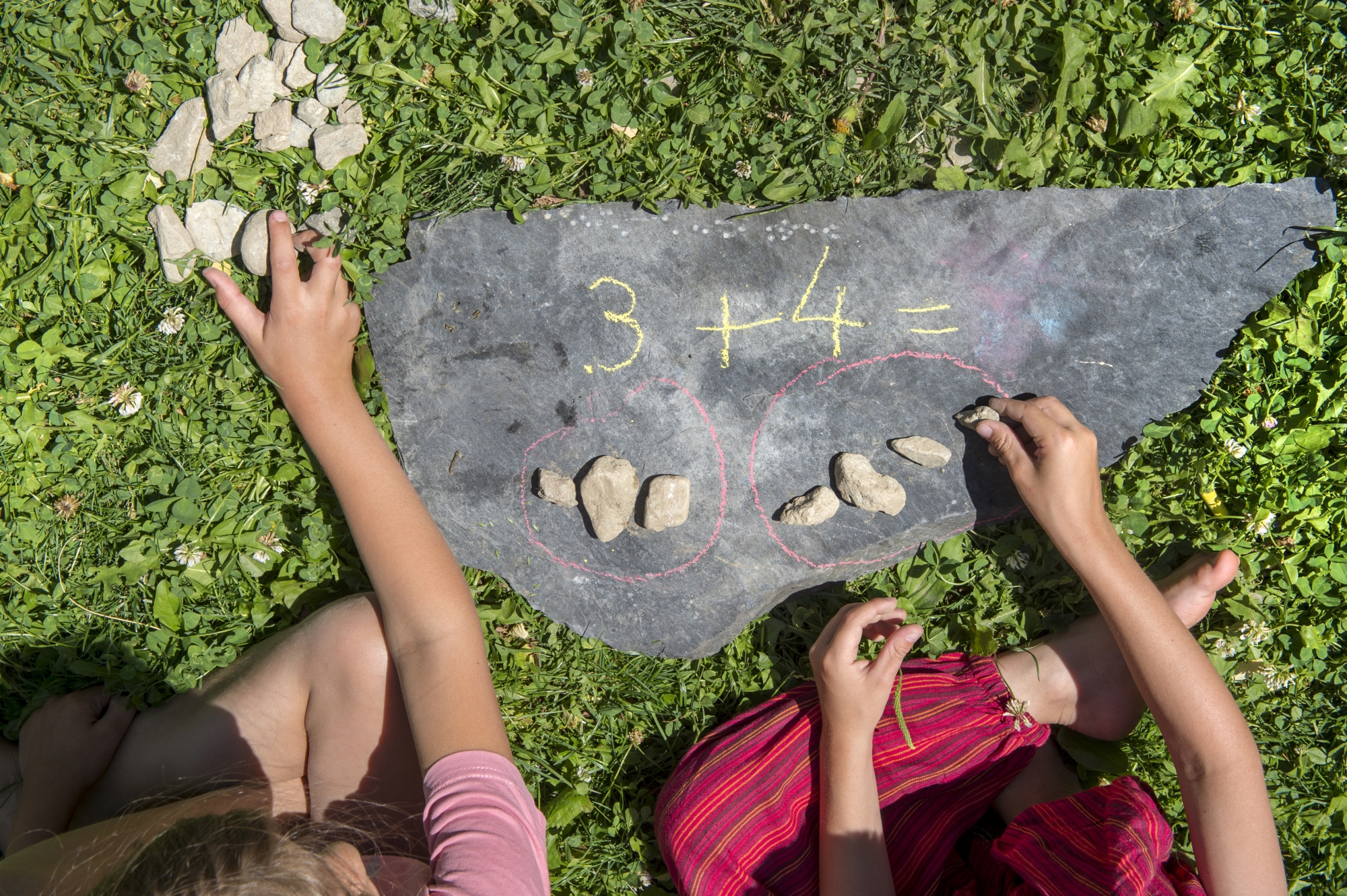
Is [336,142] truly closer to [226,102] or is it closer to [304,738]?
[226,102]

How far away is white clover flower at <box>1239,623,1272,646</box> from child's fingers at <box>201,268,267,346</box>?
312 cm

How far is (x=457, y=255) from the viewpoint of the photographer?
8.55 feet

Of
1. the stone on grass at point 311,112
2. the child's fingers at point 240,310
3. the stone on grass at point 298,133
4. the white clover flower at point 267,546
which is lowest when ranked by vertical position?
the white clover flower at point 267,546

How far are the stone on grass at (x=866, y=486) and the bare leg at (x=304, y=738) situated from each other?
4.52ft

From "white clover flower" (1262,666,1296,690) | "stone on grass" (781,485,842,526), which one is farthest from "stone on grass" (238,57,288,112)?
"white clover flower" (1262,666,1296,690)

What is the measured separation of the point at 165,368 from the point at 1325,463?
3.58m

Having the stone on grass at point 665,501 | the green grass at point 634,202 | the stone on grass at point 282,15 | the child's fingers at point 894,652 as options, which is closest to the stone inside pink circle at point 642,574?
the stone on grass at point 665,501

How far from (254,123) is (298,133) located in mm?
146

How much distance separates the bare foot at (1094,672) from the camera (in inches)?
101

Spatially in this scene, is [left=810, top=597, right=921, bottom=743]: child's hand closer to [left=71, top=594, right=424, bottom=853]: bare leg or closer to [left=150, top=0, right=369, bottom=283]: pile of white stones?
[left=71, top=594, right=424, bottom=853]: bare leg

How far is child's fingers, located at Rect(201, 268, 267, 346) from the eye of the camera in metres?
2.55

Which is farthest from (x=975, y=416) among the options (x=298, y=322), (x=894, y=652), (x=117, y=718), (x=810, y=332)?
(x=117, y=718)

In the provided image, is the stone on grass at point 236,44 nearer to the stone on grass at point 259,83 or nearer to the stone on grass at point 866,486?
the stone on grass at point 259,83

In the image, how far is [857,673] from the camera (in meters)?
2.43
